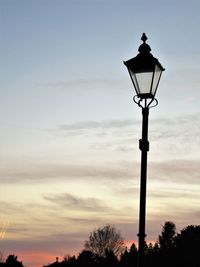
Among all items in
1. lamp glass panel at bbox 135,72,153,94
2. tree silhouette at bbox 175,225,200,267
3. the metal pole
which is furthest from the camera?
tree silhouette at bbox 175,225,200,267

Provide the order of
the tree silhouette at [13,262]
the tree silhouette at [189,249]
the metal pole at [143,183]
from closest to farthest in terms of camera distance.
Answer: the metal pole at [143,183], the tree silhouette at [189,249], the tree silhouette at [13,262]

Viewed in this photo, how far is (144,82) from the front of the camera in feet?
30.6

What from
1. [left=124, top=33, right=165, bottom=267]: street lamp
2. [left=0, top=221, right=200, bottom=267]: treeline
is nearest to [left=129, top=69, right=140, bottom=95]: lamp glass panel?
[left=124, top=33, right=165, bottom=267]: street lamp

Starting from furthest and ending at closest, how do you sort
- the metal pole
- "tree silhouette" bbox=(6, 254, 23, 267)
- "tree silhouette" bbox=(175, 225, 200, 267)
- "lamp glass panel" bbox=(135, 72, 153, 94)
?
1. "tree silhouette" bbox=(6, 254, 23, 267)
2. "tree silhouette" bbox=(175, 225, 200, 267)
3. "lamp glass panel" bbox=(135, 72, 153, 94)
4. the metal pole

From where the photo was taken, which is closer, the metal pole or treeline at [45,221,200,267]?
the metal pole

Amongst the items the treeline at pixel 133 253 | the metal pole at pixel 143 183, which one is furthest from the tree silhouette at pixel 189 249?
the metal pole at pixel 143 183

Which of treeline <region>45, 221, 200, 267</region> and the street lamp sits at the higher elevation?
treeline <region>45, 221, 200, 267</region>

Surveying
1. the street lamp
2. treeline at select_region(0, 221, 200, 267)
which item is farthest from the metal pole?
treeline at select_region(0, 221, 200, 267)

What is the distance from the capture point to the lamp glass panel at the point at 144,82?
9.30 meters

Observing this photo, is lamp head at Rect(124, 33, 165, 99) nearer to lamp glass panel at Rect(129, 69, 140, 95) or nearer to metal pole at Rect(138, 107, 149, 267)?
lamp glass panel at Rect(129, 69, 140, 95)

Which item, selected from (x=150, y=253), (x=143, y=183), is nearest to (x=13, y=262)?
(x=150, y=253)

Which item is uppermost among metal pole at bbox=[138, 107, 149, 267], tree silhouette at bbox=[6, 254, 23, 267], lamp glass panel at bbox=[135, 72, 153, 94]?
tree silhouette at bbox=[6, 254, 23, 267]

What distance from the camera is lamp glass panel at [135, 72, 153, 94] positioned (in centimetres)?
930

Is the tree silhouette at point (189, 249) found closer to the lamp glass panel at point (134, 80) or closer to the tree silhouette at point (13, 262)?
the tree silhouette at point (13, 262)
